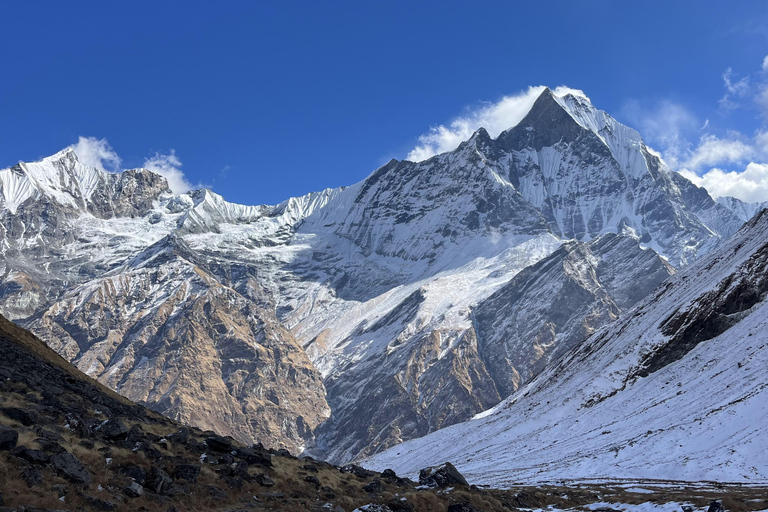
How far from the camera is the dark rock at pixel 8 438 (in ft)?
89.8

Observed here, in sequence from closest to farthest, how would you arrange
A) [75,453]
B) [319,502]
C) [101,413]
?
[75,453] < [319,502] < [101,413]

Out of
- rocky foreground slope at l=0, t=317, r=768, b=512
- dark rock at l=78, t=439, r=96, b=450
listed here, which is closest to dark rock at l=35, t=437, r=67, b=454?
→ rocky foreground slope at l=0, t=317, r=768, b=512

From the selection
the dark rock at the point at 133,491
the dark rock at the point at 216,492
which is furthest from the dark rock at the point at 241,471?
the dark rock at the point at 133,491

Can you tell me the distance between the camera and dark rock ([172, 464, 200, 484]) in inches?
1223

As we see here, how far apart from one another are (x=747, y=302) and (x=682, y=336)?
12.7 meters

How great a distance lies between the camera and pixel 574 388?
436 ft

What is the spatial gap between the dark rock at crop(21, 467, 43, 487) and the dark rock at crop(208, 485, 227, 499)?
745 centimetres

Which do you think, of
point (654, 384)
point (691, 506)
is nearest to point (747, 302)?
point (654, 384)

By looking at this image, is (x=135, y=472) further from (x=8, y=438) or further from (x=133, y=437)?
(x=8, y=438)

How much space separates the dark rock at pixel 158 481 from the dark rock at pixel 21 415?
6.92 metres

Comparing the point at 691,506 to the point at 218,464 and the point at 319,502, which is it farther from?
the point at 218,464

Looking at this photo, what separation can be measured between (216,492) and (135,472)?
12.5 feet

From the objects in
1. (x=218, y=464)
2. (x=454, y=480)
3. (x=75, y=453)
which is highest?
Answer: (x=75, y=453)

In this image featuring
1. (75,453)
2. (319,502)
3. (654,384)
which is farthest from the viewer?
(654,384)
